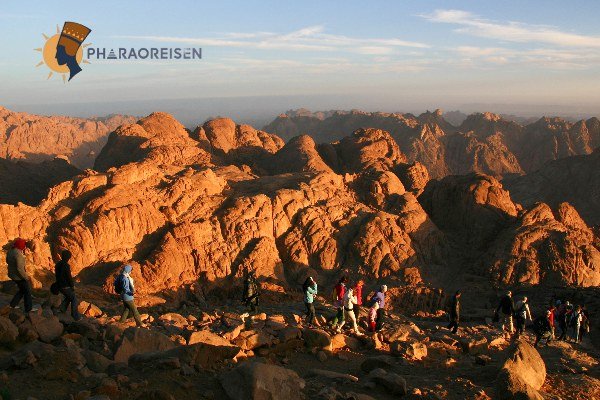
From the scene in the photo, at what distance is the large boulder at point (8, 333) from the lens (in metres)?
7.77

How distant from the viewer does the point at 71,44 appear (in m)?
24.5

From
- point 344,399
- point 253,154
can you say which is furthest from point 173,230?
point 253,154

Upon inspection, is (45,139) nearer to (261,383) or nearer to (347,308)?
(347,308)

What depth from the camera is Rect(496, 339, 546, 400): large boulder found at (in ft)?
27.1

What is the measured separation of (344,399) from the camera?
292 inches

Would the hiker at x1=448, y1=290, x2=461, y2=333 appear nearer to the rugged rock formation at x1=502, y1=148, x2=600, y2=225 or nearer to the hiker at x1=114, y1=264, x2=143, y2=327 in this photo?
the hiker at x1=114, y1=264, x2=143, y2=327

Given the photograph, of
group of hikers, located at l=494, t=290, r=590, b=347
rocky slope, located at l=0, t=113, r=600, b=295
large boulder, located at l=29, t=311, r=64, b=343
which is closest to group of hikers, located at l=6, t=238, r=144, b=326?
large boulder, located at l=29, t=311, r=64, b=343

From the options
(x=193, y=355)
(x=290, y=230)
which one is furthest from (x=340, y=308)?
(x=290, y=230)

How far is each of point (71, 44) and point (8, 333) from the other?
20074 mm

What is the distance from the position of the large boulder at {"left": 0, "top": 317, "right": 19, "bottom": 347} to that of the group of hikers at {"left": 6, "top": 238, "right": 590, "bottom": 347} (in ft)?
7.42

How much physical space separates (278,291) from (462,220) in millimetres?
11781

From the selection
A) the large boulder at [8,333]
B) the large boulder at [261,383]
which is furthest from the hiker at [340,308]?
the large boulder at [8,333]

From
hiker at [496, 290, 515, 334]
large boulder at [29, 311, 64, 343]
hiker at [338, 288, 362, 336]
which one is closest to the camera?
large boulder at [29, 311, 64, 343]

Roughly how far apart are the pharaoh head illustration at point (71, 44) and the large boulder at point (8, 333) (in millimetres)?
19406
